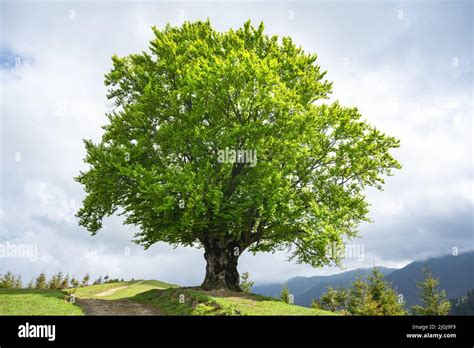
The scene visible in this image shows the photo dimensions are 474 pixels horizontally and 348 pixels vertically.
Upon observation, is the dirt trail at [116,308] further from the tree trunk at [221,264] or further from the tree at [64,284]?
the tree at [64,284]

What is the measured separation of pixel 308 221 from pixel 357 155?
7435 millimetres

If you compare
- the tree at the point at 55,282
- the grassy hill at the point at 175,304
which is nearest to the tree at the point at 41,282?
the tree at the point at 55,282

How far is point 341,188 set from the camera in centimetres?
2939

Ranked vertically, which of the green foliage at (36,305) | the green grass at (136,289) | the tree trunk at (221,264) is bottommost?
the green grass at (136,289)

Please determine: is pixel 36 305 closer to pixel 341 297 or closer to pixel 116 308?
pixel 116 308

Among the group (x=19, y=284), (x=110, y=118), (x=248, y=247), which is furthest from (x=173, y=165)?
(x=19, y=284)

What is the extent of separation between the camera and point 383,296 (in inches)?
2158

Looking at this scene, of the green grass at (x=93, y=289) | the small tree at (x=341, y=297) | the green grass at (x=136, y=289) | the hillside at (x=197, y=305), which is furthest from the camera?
the small tree at (x=341, y=297)

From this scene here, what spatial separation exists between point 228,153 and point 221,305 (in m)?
10.2

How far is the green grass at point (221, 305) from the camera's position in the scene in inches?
805

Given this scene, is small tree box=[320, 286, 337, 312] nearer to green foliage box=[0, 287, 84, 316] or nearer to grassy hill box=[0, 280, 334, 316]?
grassy hill box=[0, 280, 334, 316]

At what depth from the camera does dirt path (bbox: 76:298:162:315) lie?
23.7 metres

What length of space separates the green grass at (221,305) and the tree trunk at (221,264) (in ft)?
9.99

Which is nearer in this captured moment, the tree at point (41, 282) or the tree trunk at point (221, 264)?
the tree trunk at point (221, 264)
